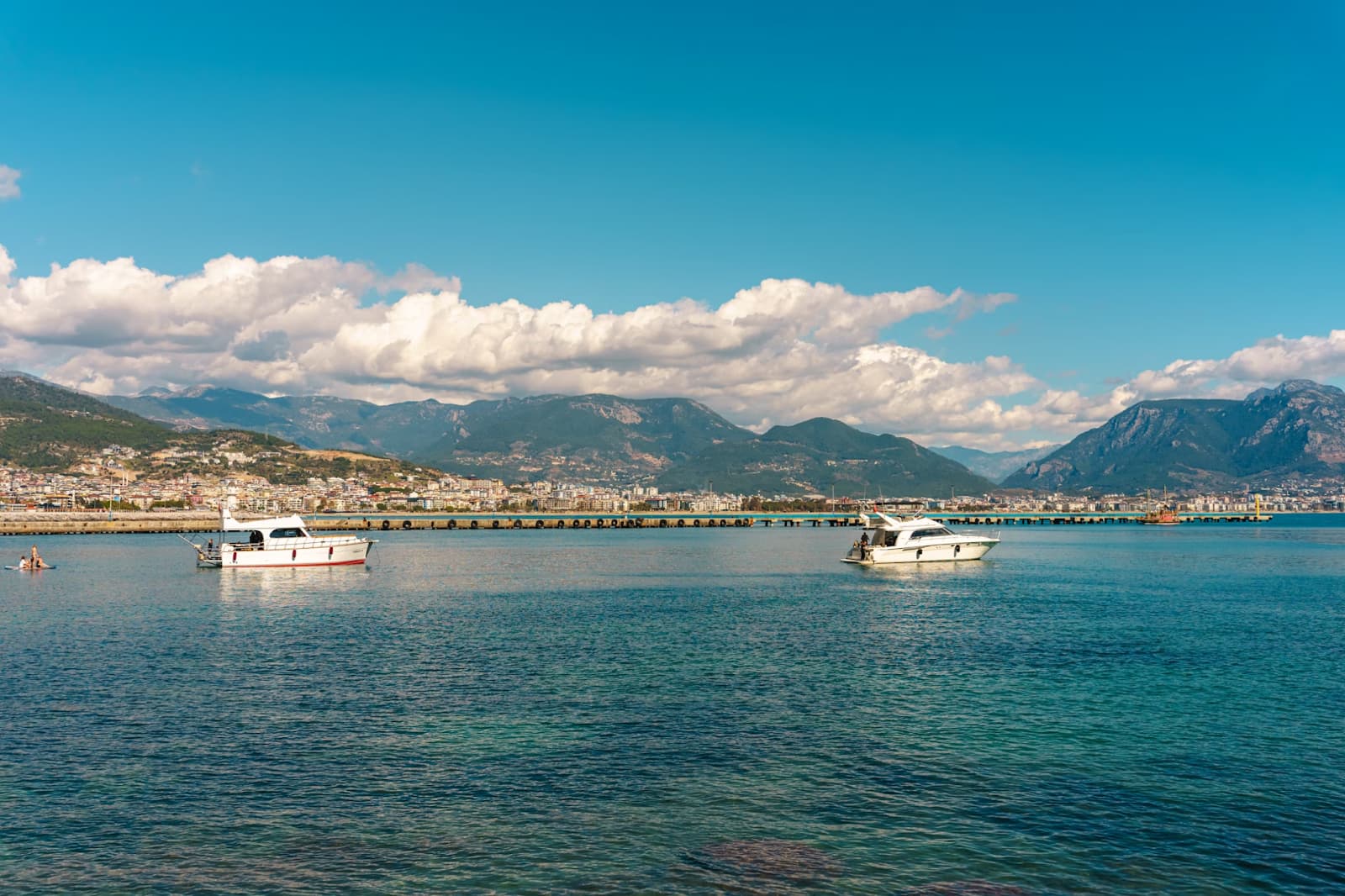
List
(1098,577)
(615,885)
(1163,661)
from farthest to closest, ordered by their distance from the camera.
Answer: (1098,577) → (1163,661) → (615,885)

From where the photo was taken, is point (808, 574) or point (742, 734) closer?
point (742, 734)

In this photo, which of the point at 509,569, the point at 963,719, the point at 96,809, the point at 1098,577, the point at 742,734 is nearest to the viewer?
the point at 96,809

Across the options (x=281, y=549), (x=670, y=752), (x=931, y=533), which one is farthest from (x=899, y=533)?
(x=670, y=752)

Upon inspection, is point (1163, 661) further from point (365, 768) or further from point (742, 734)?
point (365, 768)

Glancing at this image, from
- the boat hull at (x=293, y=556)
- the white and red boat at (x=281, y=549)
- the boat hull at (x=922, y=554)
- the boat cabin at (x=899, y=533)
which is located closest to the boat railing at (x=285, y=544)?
the white and red boat at (x=281, y=549)

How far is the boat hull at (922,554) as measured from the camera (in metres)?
111

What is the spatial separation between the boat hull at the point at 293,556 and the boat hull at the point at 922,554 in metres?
58.4

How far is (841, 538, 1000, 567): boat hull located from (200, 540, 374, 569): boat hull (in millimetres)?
58403

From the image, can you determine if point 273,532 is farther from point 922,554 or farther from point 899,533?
point 922,554

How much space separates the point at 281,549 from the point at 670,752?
285ft

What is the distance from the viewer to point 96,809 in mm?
23516

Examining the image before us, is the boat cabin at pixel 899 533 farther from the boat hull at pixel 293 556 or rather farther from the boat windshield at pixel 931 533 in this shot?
the boat hull at pixel 293 556

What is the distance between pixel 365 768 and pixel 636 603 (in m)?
45.6

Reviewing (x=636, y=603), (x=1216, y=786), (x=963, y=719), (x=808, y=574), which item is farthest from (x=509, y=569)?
(x=1216, y=786)
